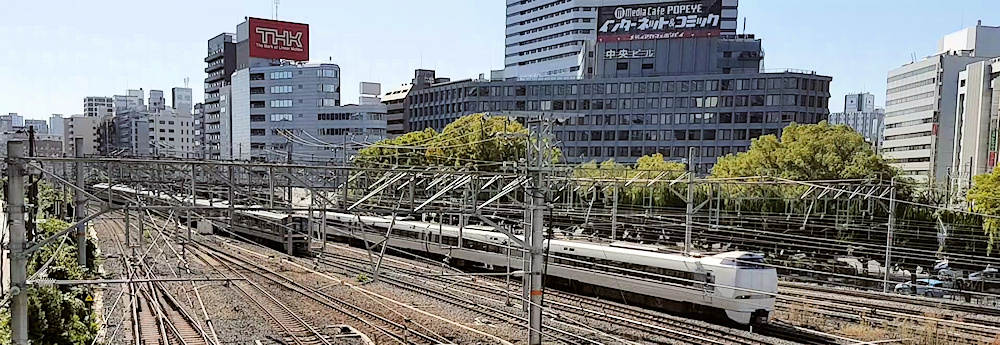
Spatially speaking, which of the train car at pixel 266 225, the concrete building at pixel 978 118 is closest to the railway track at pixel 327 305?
the train car at pixel 266 225

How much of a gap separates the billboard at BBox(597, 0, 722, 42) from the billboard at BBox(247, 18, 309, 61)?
96.1ft

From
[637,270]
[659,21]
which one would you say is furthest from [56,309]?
[659,21]

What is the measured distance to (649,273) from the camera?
16.8 meters

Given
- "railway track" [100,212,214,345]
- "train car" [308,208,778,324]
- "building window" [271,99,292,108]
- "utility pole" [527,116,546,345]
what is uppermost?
"building window" [271,99,292,108]

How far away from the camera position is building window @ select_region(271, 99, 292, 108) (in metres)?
64.3

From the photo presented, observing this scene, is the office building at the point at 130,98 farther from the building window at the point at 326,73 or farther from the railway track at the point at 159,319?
the railway track at the point at 159,319

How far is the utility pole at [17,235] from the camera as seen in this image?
24.0 ft

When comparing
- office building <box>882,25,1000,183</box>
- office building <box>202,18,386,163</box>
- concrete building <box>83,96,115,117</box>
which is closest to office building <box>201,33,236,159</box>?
office building <box>202,18,386,163</box>

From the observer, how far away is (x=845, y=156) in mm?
26375

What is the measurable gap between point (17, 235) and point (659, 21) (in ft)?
181

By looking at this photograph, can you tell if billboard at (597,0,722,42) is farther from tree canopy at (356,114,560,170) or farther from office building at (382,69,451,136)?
tree canopy at (356,114,560,170)

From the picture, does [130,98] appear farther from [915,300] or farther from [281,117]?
[915,300]

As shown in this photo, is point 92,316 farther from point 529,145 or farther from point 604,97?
point 604,97

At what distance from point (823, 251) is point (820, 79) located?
32.7 meters
